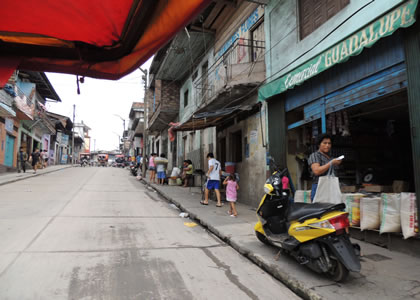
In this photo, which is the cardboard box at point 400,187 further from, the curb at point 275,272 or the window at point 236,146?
the window at point 236,146

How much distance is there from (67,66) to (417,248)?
5.12 meters

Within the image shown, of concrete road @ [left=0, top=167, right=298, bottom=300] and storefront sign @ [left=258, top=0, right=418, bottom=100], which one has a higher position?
storefront sign @ [left=258, top=0, right=418, bottom=100]

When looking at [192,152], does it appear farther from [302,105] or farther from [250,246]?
[250,246]

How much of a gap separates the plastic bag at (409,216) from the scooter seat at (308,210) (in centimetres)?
160

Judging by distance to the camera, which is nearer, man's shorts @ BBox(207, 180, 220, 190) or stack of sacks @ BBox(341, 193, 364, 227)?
stack of sacks @ BBox(341, 193, 364, 227)

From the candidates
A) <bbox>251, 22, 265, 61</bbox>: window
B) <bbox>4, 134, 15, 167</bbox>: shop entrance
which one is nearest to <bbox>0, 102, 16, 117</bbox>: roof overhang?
<bbox>4, 134, 15, 167</bbox>: shop entrance

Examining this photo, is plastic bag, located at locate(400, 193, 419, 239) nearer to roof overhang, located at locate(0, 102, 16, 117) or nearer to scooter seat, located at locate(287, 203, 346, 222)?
scooter seat, located at locate(287, 203, 346, 222)

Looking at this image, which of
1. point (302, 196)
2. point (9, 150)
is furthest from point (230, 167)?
point (9, 150)

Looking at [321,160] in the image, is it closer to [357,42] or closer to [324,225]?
[324,225]

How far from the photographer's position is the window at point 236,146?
11.3 meters

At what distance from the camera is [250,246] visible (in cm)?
476

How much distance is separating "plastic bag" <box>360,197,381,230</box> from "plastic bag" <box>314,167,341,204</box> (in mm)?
1669

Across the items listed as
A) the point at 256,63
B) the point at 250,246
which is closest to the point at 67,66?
the point at 250,246

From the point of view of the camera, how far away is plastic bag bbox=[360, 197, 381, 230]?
16.0ft
